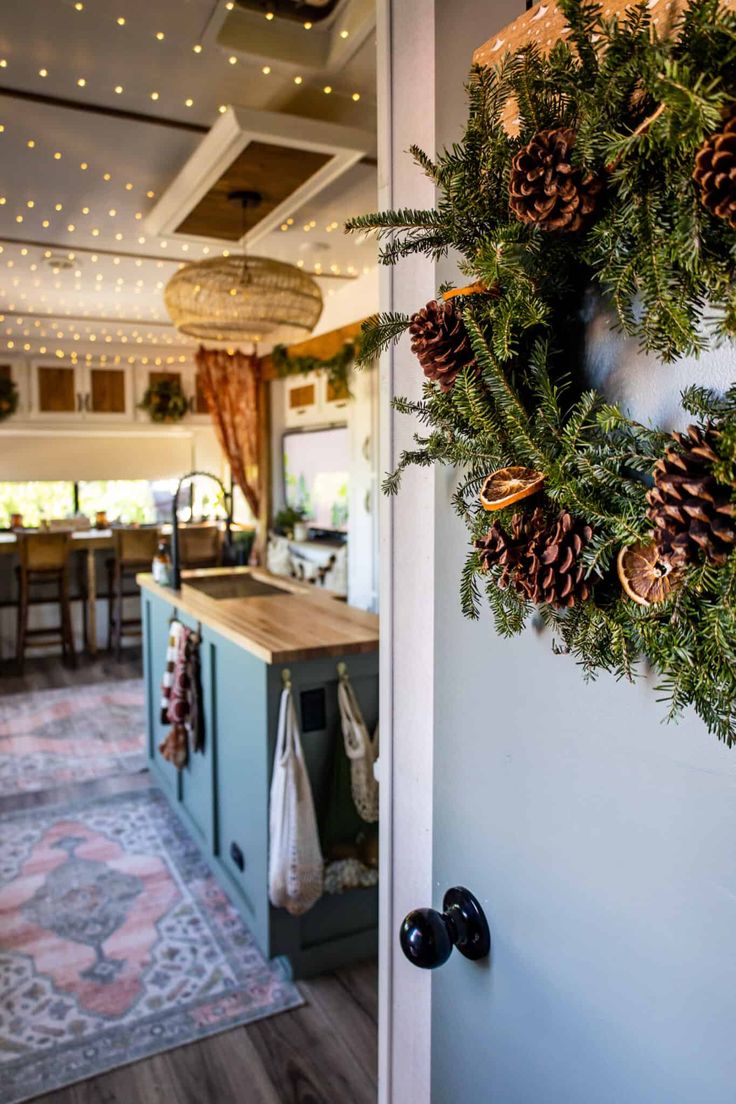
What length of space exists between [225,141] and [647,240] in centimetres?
269

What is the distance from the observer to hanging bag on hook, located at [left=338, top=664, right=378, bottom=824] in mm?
2545

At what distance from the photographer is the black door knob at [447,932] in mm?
1000

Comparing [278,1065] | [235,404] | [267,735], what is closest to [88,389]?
[235,404]

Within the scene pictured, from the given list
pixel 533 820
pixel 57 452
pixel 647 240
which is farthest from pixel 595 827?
pixel 57 452

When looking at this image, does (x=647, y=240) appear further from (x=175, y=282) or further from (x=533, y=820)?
(x=175, y=282)

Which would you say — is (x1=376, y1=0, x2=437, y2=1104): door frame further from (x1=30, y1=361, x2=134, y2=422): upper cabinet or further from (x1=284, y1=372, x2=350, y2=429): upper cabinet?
(x1=30, y1=361, x2=134, y2=422): upper cabinet

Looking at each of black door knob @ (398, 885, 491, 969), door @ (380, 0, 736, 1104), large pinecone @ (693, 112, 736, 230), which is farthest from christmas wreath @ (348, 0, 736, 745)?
black door knob @ (398, 885, 491, 969)

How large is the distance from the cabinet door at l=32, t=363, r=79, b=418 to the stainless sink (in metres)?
3.74

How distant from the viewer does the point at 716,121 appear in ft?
1.73

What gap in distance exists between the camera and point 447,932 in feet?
3.41

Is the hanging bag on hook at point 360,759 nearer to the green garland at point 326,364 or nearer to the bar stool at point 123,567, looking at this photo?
the green garland at point 326,364

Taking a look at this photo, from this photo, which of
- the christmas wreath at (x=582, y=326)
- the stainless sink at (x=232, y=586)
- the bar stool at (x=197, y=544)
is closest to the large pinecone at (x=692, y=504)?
the christmas wreath at (x=582, y=326)

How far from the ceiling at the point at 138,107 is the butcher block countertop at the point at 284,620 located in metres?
1.83

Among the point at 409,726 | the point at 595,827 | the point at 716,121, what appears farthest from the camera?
the point at 409,726
